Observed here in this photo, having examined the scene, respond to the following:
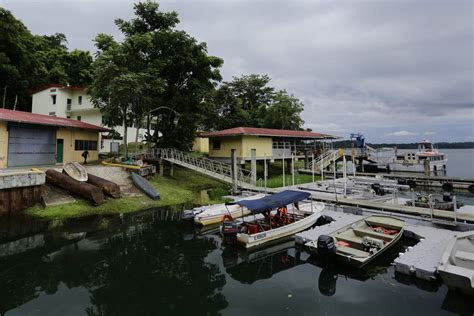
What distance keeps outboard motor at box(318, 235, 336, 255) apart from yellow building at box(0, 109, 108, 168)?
2068 centimetres

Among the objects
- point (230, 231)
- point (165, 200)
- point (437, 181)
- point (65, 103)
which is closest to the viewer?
point (230, 231)

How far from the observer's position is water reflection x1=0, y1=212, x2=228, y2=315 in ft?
25.2

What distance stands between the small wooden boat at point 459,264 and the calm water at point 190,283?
0.53 m

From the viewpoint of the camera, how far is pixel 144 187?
20.3 m

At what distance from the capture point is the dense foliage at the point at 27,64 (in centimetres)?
Answer: 3459

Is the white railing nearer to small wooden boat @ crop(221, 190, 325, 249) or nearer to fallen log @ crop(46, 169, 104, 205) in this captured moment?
small wooden boat @ crop(221, 190, 325, 249)

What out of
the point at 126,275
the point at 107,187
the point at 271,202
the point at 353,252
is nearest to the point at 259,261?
the point at 271,202

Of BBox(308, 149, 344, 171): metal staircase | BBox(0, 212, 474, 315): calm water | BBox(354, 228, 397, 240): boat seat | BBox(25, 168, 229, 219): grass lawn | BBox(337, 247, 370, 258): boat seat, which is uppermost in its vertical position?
BBox(308, 149, 344, 171): metal staircase

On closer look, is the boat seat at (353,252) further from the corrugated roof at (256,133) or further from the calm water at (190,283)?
the corrugated roof at (256,133)

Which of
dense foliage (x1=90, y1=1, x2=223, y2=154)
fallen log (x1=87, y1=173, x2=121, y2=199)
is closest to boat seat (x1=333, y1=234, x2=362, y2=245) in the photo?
fallen log (x1=87, y1=173, x2=121, y2=199)

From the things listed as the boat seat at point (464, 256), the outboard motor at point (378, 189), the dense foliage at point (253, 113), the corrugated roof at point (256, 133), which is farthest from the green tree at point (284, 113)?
the boat seat at point (464, 256)

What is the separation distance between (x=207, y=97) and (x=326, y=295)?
23.7m

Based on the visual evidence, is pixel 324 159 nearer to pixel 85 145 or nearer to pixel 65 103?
pixel 85 145

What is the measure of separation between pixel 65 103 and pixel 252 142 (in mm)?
27868
